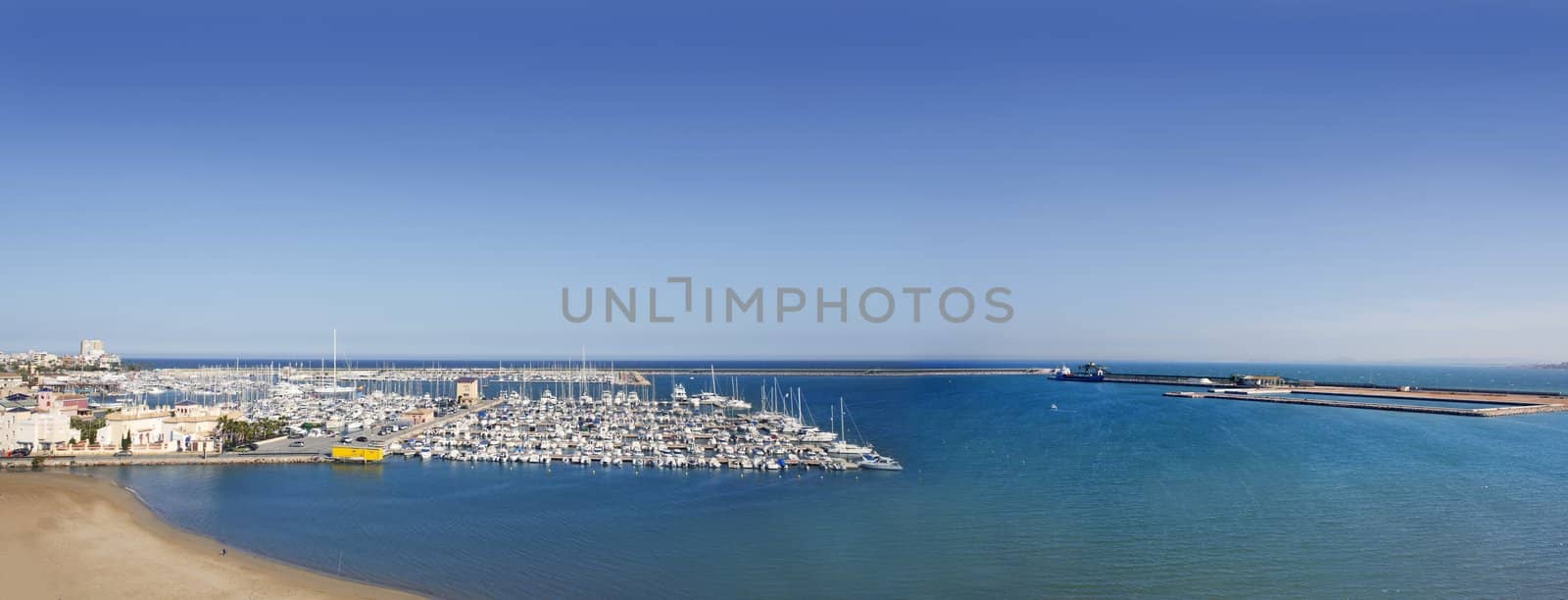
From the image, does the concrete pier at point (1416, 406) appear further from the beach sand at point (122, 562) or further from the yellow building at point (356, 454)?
the beach sand at point (122, 562)

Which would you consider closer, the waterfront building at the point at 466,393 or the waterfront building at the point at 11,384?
the waterfront building at the point at 466,393

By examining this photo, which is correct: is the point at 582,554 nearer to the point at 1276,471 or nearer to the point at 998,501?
the point at 998,501

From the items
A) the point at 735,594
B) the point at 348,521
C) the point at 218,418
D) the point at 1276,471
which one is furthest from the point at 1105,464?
the point at 218,418

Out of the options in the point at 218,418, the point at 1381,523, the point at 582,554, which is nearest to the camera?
Result: the point at 582,554

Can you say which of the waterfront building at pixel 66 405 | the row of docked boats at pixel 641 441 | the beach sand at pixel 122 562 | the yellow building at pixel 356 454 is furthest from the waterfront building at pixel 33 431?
the row of docked boats at pixel 641 441

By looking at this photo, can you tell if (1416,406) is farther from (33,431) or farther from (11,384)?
(11,384)

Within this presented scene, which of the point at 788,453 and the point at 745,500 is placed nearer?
the point at 745,500

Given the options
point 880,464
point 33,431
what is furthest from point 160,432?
point 880,464
